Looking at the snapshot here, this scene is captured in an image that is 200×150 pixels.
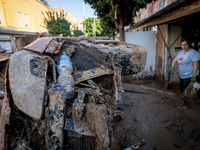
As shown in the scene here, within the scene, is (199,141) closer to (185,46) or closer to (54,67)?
(185,46)

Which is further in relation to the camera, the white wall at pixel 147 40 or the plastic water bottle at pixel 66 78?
the white wall at pixel 147 40

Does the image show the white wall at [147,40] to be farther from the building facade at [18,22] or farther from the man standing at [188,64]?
the building facade at [18,22]

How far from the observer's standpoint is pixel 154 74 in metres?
6.17

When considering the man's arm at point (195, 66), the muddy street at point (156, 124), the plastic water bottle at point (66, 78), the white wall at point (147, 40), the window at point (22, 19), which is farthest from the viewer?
the window at point (22, 19)

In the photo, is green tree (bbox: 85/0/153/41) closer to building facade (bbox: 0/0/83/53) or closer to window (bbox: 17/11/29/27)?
building facade (bbox: 0/0/83/53)

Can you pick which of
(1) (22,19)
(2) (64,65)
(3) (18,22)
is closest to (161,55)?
(2) (64,65)

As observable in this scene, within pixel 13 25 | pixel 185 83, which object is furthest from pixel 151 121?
pixel 13 25

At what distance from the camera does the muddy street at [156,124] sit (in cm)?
218

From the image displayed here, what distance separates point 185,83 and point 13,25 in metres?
10.4

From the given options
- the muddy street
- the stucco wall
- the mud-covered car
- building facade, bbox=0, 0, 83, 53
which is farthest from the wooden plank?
building facade, bbox=0, 0, 83, 53

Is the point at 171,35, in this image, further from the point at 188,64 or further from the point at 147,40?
the point at 188,64

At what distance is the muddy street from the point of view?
2.18 meters

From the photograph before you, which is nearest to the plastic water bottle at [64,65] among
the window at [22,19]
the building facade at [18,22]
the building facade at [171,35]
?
the building facade at [171,35]

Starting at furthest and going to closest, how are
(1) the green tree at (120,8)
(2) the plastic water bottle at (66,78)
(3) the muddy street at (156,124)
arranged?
1. (1) the green tree at (120,8)
2. (3) the muddy street at (156,124)
3. (2) the plastic water bottle at (66,78)
